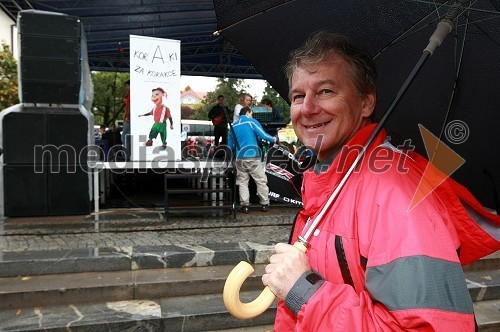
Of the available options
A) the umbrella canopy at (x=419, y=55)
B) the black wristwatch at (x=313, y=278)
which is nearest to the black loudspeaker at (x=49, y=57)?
the umbrella canopy at (x=419, y=55)

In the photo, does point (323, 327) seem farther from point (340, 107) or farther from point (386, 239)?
point (340, 107)

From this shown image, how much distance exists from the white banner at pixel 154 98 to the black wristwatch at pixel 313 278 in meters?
5.62

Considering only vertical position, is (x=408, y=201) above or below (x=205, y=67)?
below

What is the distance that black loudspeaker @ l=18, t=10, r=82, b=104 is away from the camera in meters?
5.87

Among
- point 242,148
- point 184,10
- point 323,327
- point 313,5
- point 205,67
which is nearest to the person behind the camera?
A: point 323,327

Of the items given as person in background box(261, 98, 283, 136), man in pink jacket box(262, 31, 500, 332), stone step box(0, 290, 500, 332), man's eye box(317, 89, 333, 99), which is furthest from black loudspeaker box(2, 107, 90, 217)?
person in background box(261, 98, 283, 136)

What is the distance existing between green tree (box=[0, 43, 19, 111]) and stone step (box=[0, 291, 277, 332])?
7.11m

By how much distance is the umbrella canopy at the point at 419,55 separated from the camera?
171 cm

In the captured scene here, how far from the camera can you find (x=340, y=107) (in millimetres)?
1288

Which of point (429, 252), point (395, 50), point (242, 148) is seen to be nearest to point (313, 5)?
point (395, 50)

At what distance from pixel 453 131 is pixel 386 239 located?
1.29 metres

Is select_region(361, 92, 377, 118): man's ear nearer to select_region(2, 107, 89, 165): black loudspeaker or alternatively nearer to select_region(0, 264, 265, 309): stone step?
select_region(0, 264, 265, 309): stone step

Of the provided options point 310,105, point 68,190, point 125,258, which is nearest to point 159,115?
point 68,190

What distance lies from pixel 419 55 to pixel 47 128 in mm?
5822
